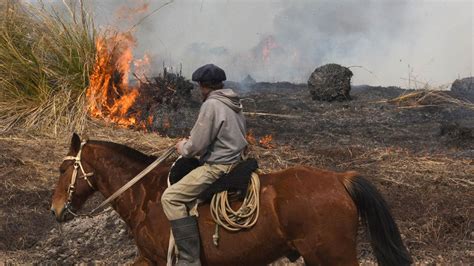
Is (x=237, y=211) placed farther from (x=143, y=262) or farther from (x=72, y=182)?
(x=72, y=182)

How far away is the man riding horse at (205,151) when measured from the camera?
17.8 ft

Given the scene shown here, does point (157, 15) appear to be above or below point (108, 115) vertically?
above

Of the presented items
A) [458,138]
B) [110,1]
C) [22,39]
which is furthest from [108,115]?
[458,138]

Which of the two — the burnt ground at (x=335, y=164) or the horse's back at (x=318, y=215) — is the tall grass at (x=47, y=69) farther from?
the horse's back at (x=318, y=215)

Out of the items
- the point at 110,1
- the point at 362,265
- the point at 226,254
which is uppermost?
the point at 110,1

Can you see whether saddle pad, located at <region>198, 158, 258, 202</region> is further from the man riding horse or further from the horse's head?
the horse's head

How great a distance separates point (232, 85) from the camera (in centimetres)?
1886

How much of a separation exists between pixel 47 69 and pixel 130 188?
24.3 ft

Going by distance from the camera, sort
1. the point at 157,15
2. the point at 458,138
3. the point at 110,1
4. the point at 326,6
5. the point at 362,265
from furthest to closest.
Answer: the point at 326,6
the point at 157,15
the point at 110,1
the point at 458,138
the point at 362,265

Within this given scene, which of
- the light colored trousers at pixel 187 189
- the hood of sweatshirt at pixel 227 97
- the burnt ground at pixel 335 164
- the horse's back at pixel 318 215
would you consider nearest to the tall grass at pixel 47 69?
the burnt ground at pixel 335 164

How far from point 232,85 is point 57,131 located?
7.52 meters

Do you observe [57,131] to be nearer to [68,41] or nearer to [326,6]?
[68,41]

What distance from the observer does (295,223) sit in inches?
207

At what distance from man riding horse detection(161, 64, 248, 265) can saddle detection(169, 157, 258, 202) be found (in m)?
0.05
